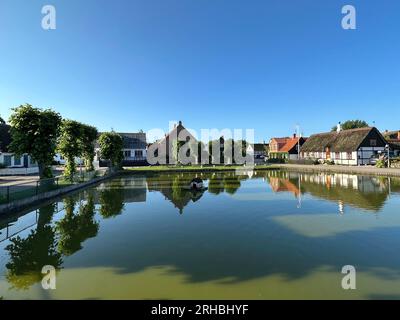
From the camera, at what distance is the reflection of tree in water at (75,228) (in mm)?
11592

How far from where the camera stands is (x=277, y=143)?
8644 cm

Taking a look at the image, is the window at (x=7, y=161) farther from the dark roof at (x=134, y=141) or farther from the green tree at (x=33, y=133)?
the dark roof at (x=134, y=141)

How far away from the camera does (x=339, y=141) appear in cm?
5903

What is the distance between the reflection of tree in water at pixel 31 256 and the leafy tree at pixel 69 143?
51.8 ft

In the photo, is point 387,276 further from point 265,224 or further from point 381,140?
point 381,140

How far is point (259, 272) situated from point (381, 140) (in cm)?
5674

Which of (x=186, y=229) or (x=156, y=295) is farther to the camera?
(x=186, y=229)

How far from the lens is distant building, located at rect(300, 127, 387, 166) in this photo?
53156mm

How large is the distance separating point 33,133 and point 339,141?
56.4m

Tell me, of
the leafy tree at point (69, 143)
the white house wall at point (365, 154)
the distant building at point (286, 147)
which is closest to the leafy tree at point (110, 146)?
the leafy tree at point (69, 143)

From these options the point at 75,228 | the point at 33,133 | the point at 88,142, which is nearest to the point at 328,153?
the point at 88,142

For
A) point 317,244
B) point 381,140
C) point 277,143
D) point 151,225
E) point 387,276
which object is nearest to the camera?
point 387,276

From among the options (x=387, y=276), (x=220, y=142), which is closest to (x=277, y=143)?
(x=220, y=142)

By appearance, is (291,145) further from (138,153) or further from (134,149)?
(134,149)
